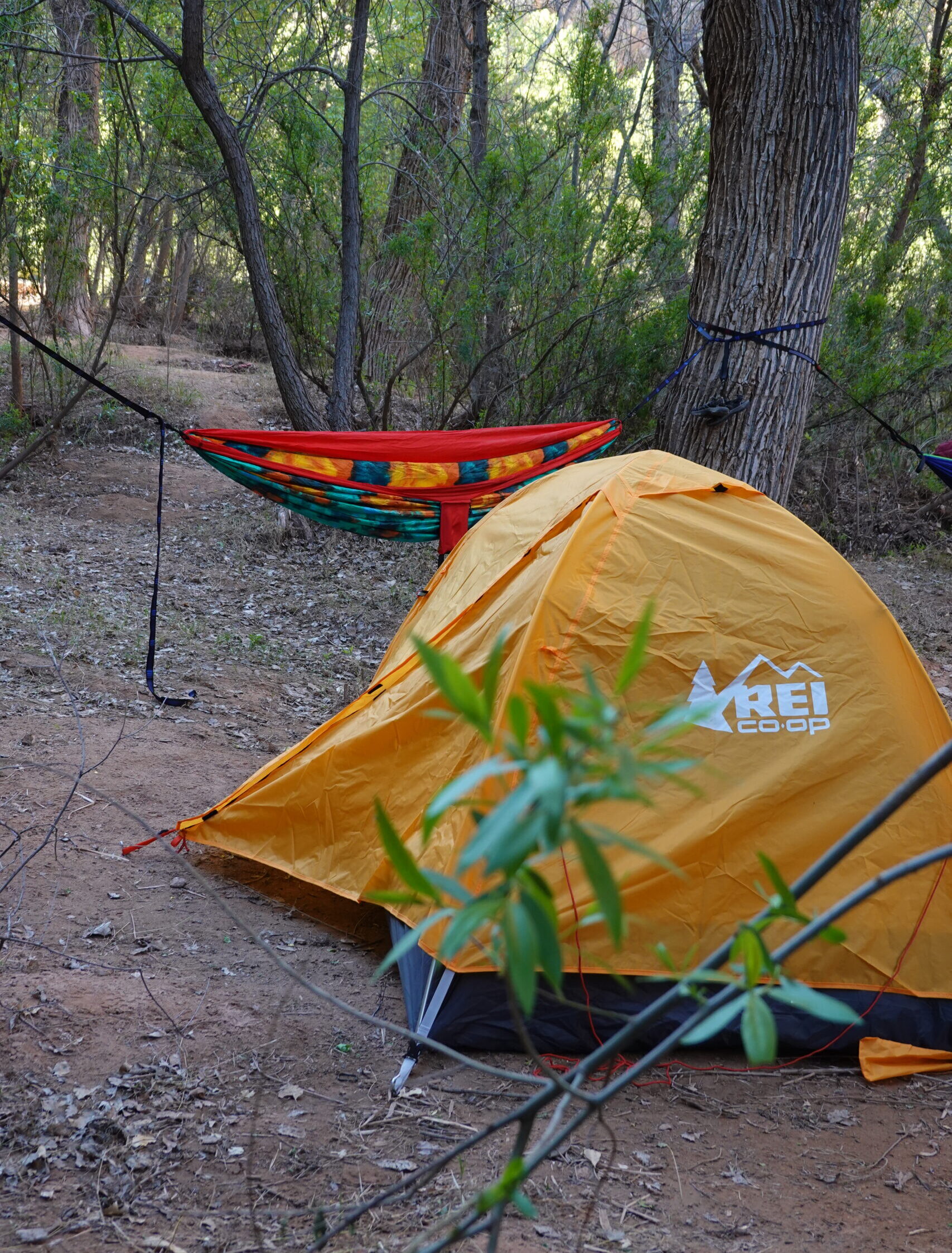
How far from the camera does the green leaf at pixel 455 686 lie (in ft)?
1.93

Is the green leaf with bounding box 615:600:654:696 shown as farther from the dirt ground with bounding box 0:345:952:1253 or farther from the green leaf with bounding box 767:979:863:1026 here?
the dirt ground with bounding box 0:345:952:1253

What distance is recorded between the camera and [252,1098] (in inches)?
82.6

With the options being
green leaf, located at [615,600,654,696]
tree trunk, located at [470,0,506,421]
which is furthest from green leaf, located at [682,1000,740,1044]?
tree trunk, located at [470,0,506,421]

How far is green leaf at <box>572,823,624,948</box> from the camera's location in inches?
21.9

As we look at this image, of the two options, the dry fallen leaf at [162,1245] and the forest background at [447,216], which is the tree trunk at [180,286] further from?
the dry fallen leaf at [162,1245]

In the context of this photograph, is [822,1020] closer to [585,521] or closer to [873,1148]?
[873,1148]

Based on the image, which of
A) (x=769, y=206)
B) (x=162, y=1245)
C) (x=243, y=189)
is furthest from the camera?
(x=243, y=189)

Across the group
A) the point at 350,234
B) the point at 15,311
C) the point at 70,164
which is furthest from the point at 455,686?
the point at 70,164

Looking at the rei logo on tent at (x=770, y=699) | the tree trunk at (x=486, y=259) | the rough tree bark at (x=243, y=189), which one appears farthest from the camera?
the tree trunk at (x=486, y=259)

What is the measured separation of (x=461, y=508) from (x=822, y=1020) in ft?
7.94

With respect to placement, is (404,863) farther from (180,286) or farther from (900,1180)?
(180,286)

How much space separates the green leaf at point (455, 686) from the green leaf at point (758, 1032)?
29cm

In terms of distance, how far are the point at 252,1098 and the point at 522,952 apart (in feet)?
5.93

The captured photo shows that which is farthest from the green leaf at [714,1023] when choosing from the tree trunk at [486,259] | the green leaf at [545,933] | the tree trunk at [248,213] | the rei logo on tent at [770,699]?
the tree trunk at [486,259]
